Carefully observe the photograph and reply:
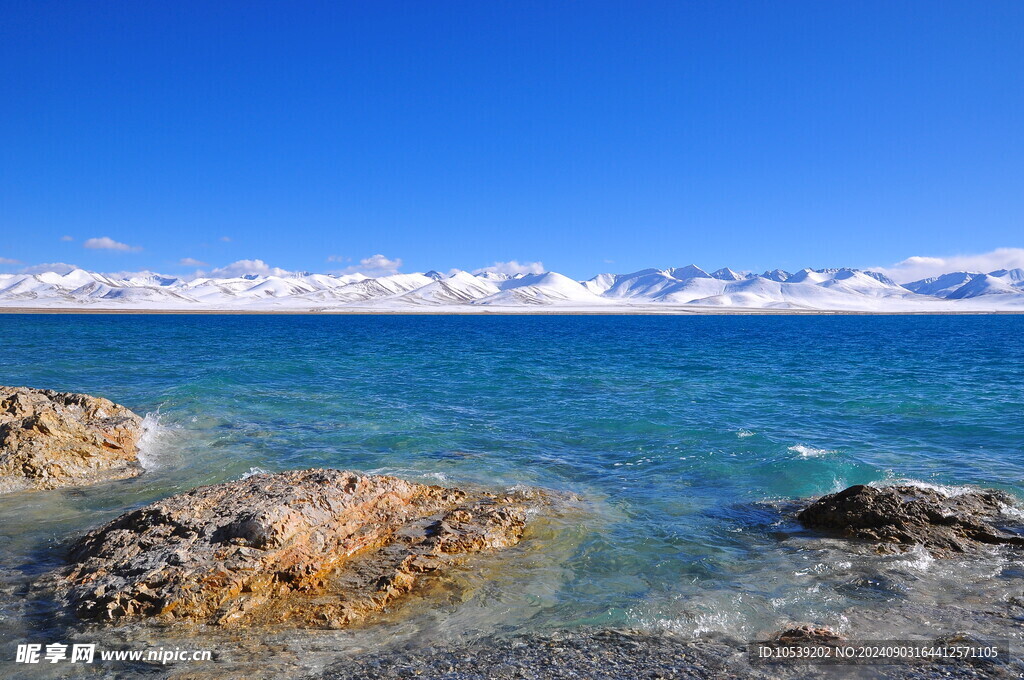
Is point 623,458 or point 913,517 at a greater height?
point 913,517

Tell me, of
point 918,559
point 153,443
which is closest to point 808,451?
point 918,559

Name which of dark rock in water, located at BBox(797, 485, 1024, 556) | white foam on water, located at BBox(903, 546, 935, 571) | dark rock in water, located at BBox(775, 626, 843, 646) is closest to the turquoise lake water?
white foam on water, located at BBox(903, 546, 935, 571)

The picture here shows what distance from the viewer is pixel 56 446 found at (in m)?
9.09

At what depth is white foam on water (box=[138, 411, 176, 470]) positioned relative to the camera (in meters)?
10.1

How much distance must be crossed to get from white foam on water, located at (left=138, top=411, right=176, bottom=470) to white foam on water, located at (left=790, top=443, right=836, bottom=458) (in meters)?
11.0

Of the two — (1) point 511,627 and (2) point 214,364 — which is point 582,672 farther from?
(2) point 214,364

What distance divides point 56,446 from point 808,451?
12.5 metres

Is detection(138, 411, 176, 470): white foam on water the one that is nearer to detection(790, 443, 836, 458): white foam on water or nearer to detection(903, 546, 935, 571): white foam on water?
detection(903, 546, 935, 571): white foam on water

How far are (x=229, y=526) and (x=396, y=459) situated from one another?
4.91 metres

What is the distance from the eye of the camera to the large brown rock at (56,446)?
845cm

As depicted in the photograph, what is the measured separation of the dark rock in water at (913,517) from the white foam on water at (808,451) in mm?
3308

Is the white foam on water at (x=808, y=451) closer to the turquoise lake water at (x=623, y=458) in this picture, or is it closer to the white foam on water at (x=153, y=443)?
the turquoise lake water at (x=623, y=458)

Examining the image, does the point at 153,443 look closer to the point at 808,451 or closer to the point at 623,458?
the point at 623,458

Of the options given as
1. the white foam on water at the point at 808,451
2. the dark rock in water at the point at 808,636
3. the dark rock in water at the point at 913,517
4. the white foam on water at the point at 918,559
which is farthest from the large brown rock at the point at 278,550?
the white foam on water at the point at 808,451
